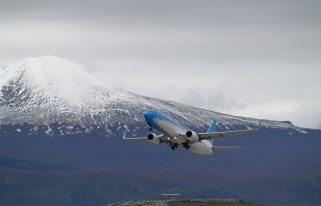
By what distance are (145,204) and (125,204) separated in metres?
3.76

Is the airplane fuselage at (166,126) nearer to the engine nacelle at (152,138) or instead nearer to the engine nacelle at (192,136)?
the engine nacelle at (192,136)

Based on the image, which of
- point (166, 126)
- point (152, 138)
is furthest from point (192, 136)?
point (152, 138)

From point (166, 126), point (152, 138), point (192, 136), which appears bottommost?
point (152, 138)

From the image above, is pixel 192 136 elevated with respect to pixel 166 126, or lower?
lower

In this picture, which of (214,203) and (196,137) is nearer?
(214,203)

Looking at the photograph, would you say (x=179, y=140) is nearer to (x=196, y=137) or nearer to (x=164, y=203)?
(x=196, y=137)

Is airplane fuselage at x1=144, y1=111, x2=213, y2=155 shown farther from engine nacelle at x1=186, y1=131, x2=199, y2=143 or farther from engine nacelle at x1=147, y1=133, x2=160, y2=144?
engine nacelle at x1=147, y1=133, x2=160, y2=144

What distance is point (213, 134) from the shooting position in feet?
648

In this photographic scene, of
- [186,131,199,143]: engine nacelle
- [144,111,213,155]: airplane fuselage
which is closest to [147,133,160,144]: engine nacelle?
[144,111,213,155]: airplane fuselage

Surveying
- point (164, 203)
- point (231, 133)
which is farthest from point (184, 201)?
point (231, 133)

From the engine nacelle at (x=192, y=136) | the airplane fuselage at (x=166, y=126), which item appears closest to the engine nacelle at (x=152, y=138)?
the airplane fuselage at (x=166, y=126)

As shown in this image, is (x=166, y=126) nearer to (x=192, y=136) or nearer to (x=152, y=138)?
(x=152, y=138)

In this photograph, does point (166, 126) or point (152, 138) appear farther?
point (152, 138)

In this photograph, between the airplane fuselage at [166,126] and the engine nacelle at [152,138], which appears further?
the engine nacelle at [152,138]
